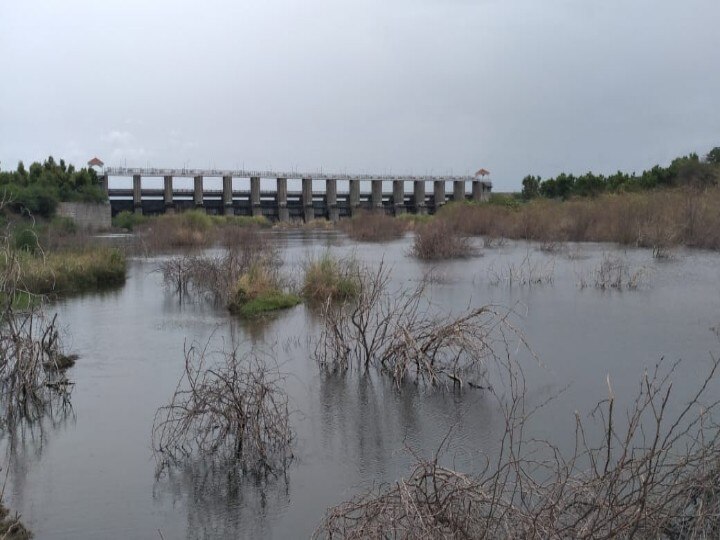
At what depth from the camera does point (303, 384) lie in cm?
1280

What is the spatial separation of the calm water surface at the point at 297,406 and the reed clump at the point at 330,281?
1180 mm

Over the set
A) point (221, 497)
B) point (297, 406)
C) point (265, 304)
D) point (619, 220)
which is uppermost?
point (619, 220)

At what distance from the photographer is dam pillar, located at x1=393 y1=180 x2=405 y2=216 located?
87.8m

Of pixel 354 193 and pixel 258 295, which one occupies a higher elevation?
pixel 354 193

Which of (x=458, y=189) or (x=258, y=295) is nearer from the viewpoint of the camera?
(x=258, y=295)

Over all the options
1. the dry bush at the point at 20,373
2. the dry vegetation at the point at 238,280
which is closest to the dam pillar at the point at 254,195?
the dry vegetation at the point at 238,280

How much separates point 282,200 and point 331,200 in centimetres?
648

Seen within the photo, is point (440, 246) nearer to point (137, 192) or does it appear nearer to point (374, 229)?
point (374, 229)

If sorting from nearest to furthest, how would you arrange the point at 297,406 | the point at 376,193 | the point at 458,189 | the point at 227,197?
the point at 297,406 < the point at 227,197 < the point at 376,193 < the point at 458,189

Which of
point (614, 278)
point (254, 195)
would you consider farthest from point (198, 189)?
point (614, 278)

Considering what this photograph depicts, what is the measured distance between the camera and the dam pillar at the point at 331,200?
3381 inches

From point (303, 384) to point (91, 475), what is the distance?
4.28 meters

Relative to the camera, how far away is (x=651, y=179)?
181ft

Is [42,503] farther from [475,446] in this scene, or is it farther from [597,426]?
[597,426]
